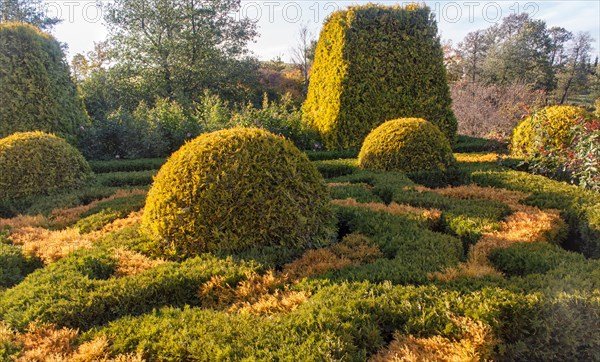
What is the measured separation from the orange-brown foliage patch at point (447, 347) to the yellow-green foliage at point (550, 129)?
613 cm

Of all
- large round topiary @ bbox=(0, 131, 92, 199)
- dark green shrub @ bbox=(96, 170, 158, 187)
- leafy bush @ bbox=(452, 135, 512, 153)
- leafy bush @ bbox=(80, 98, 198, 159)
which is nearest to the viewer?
large round topiary @ bbox=(0, 131, 92, 199)

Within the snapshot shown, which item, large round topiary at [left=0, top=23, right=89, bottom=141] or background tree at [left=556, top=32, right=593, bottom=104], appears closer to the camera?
large round topiary at [left=0, top=23, right=89, bottom=141]

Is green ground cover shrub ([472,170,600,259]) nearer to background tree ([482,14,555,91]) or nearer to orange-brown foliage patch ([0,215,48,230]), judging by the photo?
orange-brown foliage patch ([0,215,48,230])

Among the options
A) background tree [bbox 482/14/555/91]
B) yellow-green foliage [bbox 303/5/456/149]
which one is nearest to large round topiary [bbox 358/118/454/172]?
yellow-green foliage [bbox 303/5/456/149]

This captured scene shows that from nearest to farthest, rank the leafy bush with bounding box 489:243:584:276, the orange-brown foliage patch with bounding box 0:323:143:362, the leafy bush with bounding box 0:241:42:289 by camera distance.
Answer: the orange-brown foliage patch with bounding box 0:323:143:362, the leafy bush with bounding box 489:243:584:276, the leafy bush with bounding box 0:241:42:289

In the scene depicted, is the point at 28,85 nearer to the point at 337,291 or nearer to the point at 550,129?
the point at 337,291

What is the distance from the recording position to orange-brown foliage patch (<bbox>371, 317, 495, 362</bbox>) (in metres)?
2.74

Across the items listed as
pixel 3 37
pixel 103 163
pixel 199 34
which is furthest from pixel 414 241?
pixel 199 34

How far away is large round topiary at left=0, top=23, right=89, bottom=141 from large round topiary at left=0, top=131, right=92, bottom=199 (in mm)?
3420

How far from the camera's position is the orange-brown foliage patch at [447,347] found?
9.00 ft

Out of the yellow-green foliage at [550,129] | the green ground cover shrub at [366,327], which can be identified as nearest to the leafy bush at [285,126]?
the yellow-green foliage at [550,129]

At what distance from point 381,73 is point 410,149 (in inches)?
165

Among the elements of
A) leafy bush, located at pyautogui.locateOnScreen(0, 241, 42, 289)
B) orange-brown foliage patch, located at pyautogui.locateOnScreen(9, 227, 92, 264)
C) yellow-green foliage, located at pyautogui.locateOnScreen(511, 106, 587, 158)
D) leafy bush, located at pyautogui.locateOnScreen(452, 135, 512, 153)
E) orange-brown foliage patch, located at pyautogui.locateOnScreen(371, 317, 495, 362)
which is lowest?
orange-brown foliage patch, located at pyautogui.locateOnScreen(371, 317, 495, 362)

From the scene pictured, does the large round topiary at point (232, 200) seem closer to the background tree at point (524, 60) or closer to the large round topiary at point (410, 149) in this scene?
the large round topiary at point (410, 149)
